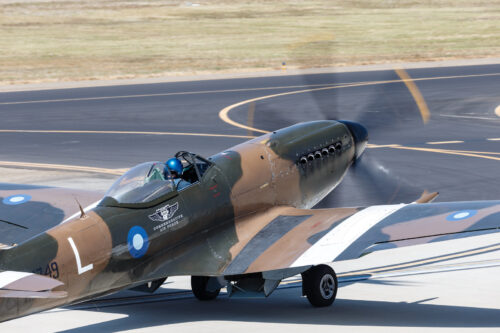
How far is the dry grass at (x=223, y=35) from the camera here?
6241cm

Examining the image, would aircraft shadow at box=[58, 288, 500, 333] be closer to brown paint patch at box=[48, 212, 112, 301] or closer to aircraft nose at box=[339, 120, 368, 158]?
brown paint patch at box=[48, 212, 112, 301]

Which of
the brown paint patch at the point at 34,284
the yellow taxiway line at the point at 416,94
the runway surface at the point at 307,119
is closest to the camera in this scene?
the brown paint patch at the point at 34,284

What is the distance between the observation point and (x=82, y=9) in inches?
4171

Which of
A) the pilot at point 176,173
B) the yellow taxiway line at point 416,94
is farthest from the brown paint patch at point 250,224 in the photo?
the yellow taxiway line at point 416,94

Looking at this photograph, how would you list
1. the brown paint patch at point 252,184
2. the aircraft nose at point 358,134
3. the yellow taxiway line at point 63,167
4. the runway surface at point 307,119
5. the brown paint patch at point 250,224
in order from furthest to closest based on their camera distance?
the yellow taxiway line at point 63,167 < the aircraft nose at point 358,134 < the brown paint patch at point 252,184 < the brown paint patch at point 250,224 < the runway surface at point 307,119

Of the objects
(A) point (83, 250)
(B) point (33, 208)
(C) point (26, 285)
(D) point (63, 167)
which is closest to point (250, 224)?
(A) point (83, 250)

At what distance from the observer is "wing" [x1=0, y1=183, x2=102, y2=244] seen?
653 inches

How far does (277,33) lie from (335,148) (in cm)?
6359

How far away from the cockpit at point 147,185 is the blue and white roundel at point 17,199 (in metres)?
3.34

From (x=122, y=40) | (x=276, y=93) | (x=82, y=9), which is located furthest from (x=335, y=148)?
(x=82, y=9)

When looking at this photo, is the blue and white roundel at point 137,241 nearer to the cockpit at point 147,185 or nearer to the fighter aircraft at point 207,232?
the fighter aircraft at point 207,232

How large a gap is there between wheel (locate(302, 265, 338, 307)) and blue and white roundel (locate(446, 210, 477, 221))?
7.34ft

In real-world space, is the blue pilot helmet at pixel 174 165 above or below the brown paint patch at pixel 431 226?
above

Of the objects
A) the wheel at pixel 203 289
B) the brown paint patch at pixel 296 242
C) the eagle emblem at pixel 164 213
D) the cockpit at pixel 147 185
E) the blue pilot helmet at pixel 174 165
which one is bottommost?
the wheel at pixel 203 289
